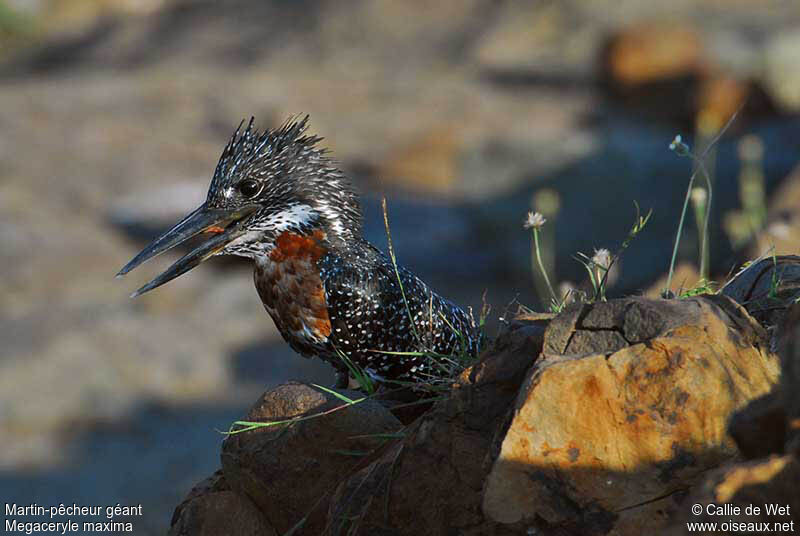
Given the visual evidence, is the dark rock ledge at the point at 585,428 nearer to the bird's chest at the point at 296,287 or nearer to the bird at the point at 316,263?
the bird at the point at 316,263

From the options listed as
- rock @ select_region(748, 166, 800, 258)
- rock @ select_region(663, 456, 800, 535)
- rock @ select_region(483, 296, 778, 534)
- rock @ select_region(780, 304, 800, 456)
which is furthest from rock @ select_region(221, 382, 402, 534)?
rock @ select_region(748, 166, 800, 258)

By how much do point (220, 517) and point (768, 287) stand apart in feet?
5.82

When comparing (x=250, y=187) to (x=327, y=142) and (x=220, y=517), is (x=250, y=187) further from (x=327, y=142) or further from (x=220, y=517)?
(x=327, y=142)

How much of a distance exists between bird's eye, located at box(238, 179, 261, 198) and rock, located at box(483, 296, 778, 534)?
5.37ft

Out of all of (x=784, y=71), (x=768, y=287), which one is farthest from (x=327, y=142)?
(x=768, y=287)

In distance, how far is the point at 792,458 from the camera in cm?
207

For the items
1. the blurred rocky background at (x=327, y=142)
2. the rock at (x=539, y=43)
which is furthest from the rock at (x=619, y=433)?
the rock at (x=539, y=43)

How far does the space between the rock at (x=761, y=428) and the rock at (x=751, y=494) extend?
68 millimetres

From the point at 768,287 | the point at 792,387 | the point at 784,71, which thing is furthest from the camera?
the point at 784,71

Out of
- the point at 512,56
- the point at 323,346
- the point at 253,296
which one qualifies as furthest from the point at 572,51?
the point at 323,346

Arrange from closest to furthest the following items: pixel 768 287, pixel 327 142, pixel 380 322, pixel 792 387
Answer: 1. pixel 792 387
2. pixel 768 287
3. pixel 380 322
4. pixel 327 142

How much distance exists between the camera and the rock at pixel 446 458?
295 cm

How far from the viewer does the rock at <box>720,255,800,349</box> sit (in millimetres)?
3135

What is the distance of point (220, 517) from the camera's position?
3465 millimetres
